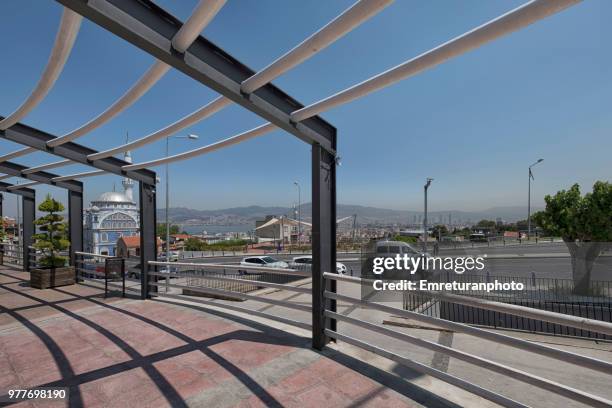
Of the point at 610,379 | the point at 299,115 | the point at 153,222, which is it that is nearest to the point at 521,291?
the point at 610,379

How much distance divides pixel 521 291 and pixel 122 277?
41.0ft

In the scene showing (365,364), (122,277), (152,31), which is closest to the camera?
(152,31)

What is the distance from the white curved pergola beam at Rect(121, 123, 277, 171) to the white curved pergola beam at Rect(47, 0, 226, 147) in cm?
116

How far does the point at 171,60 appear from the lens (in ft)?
8.59

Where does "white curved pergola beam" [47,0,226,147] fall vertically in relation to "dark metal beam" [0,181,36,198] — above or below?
above

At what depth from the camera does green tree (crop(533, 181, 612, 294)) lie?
10234 mm

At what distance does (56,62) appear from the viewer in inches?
136

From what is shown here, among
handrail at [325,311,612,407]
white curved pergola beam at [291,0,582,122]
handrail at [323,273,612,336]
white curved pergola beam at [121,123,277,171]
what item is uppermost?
white curved pergola beam at [291,0,582,122]

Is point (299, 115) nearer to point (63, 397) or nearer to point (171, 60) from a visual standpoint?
point (171, 60)

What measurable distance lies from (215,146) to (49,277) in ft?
18.9

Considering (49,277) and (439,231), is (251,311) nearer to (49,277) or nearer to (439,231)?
(49,277)

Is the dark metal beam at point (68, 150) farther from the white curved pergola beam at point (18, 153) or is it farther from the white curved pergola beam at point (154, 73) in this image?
the white curved pergola beam at point (18, 153)

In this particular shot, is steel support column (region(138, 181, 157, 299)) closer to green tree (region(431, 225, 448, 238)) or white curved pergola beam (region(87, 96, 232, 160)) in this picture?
white curved pergola beam (region(87, 96, 232, 160))

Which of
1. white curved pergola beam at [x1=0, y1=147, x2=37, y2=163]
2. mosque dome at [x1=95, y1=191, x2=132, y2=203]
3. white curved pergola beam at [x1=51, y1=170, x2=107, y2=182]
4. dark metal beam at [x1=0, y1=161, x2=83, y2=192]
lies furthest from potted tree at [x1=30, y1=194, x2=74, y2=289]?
mosque dome at [x1=95, y1=191, x2=132, y2=203]
